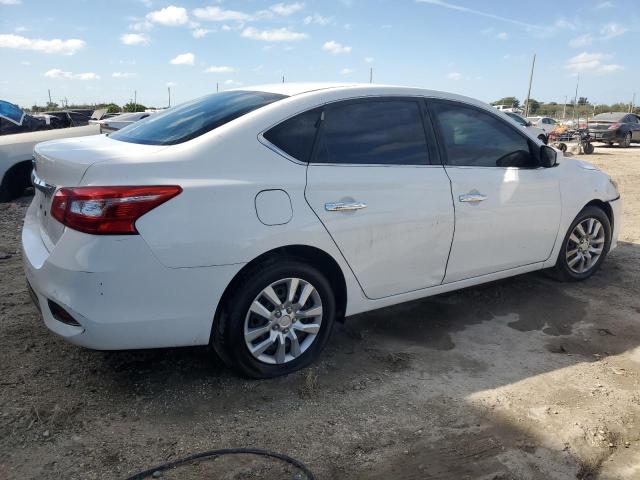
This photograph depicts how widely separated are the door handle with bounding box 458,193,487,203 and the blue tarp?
389 inches

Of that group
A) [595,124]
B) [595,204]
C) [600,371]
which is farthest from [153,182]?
[595,124]

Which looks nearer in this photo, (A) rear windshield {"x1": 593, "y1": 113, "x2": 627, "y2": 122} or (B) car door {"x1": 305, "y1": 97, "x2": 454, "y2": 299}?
(B) car door {"x1": 305, "y1": 97, "x2": 454, "y2": 299}

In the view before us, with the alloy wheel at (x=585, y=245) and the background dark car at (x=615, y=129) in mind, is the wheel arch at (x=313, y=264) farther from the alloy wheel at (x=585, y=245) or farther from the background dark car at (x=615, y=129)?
the background dark car at (x=615, y=129)

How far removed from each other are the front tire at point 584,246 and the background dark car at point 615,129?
18834mm

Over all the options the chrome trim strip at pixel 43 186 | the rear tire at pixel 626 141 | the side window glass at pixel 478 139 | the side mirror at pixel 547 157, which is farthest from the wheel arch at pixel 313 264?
the rear tire at pixel 626 141

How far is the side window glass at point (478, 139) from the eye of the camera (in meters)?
3.77

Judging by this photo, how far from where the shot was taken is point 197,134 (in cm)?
299

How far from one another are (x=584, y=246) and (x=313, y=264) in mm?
2912

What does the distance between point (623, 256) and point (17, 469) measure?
18.9ft

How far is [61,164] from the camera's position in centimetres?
279

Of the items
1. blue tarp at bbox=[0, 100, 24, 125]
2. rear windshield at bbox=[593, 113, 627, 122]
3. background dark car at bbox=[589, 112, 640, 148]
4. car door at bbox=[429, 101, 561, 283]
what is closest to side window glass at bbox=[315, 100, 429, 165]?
car door at bbox=[429, 101, 561, 283]

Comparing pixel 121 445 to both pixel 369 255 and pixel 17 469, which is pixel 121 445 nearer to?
pixel 17 469

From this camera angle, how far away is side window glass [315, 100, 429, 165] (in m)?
3.24

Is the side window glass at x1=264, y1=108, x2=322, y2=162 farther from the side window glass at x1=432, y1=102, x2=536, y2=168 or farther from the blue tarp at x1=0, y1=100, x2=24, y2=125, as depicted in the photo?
the blue tarp at x1=0, y1=100, x2=24, y2=125
